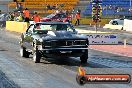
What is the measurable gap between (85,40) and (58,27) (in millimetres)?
1653

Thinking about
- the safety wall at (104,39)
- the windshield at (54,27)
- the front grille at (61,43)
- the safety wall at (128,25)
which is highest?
the windshield at (54,27)

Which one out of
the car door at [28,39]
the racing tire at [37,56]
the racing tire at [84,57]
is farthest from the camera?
the car door at [28,39]

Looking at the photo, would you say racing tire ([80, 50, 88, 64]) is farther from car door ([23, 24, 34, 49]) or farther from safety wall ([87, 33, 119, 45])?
safety wall ([87, 33, 119, 45])

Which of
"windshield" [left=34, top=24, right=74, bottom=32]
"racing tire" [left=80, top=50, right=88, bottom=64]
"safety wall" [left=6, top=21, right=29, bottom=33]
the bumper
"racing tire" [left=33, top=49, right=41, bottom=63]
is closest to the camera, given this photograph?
the bumper

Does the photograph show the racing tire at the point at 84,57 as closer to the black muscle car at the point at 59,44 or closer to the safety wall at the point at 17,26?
the black muscle car at the point at 59,44

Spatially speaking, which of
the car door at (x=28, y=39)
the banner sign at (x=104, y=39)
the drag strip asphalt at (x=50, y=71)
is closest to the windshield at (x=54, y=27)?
the car door at (x=28, y=39)

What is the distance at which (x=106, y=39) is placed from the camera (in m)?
25.1

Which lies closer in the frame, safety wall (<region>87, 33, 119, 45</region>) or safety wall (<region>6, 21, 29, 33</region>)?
safety wall (<region>87, 33, 119, 45</region>)

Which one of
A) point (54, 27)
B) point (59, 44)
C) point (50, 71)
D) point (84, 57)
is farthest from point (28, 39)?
point (50, 71)

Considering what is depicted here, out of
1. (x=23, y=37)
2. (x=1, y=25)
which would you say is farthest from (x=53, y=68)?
(x=1, y=25)

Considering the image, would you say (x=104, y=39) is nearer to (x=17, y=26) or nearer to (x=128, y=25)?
(x=17, y=26)

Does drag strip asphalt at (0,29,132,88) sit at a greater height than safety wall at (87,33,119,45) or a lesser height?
greater

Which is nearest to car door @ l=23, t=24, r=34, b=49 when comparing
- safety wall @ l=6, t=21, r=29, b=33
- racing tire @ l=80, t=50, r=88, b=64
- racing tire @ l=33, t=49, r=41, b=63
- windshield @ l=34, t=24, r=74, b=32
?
windshield @ l=34, t=24, r=74, b=32

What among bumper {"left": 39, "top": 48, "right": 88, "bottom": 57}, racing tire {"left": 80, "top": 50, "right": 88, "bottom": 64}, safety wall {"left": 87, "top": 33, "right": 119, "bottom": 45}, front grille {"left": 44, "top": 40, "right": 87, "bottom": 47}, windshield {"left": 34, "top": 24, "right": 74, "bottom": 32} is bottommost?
safety wall {"left": 87, "top": 33, "right": 119, "bottom": 45}
